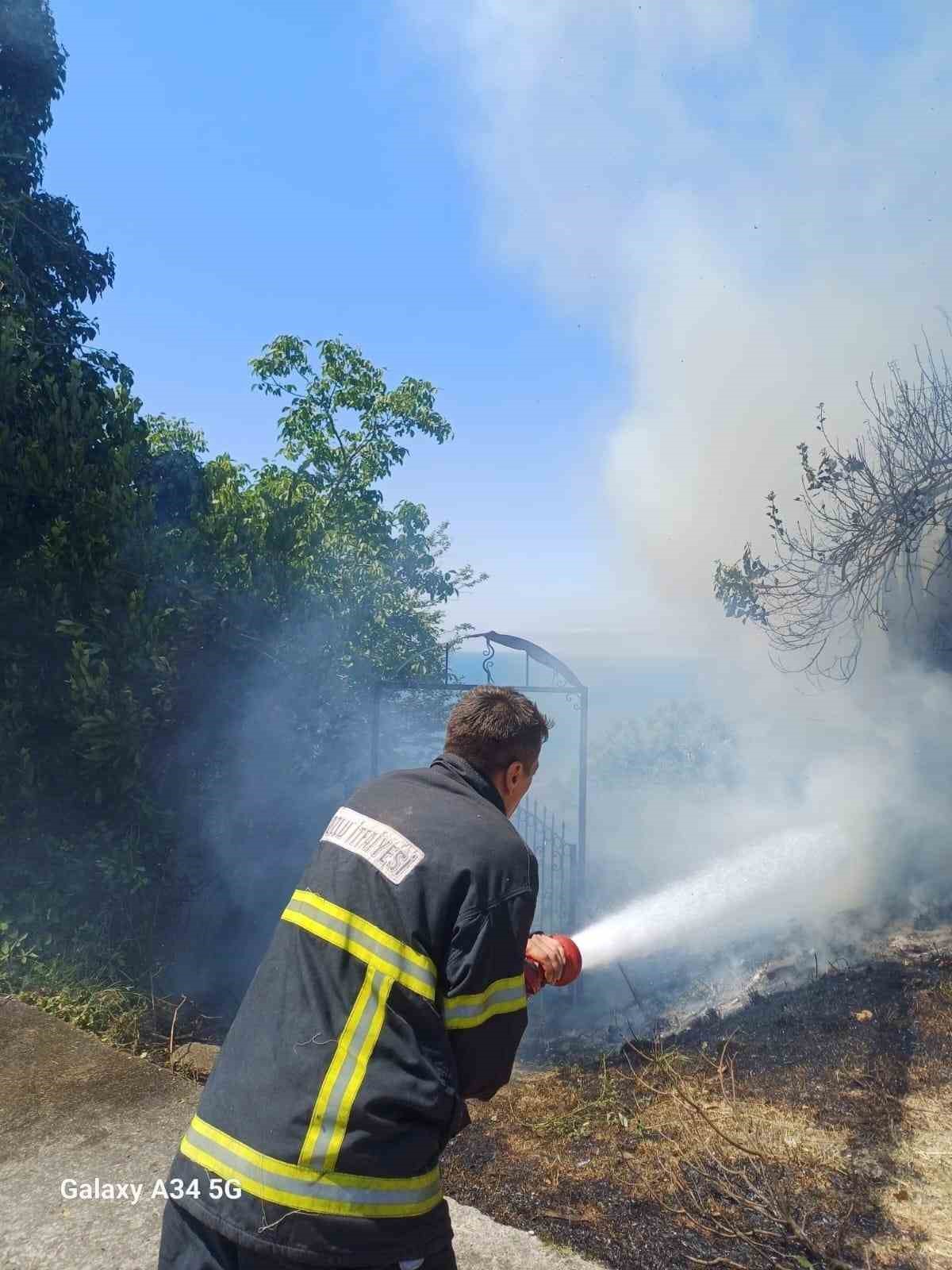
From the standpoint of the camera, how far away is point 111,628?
5426 millimetres

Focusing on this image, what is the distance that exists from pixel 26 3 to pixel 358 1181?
28.6 ft

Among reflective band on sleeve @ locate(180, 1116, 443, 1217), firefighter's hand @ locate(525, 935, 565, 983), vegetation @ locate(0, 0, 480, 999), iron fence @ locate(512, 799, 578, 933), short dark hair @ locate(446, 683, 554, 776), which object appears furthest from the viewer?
iron fence @ locate(512, 799, 578, 933)

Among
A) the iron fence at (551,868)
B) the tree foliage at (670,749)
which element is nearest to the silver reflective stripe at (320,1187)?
the iron fence at (551,868)

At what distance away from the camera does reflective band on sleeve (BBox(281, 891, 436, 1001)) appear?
1617 millimetres

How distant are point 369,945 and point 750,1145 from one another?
243cm

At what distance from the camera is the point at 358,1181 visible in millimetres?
1590

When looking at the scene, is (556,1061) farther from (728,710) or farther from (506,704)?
(728,710)

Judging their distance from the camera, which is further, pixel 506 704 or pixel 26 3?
pixel 26 3

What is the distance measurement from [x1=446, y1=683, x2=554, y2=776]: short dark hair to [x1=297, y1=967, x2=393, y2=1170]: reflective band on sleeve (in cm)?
56

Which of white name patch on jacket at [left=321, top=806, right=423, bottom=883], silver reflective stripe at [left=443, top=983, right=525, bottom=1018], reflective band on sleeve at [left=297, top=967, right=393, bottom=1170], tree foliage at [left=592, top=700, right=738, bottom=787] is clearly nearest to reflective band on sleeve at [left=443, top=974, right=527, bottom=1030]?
silver reflective stripe at [left=443, top=983, right=525, bottom=1018]

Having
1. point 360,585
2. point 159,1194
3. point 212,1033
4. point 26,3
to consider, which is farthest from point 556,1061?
point 26,3

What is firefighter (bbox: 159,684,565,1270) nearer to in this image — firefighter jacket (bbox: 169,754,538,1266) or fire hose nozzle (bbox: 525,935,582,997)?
firefighter jacket (bbox: 169,754,538,1266)

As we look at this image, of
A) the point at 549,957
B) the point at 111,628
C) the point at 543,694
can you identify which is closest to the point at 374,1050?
the point at 549,957

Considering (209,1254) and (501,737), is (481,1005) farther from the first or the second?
(209,1254)
